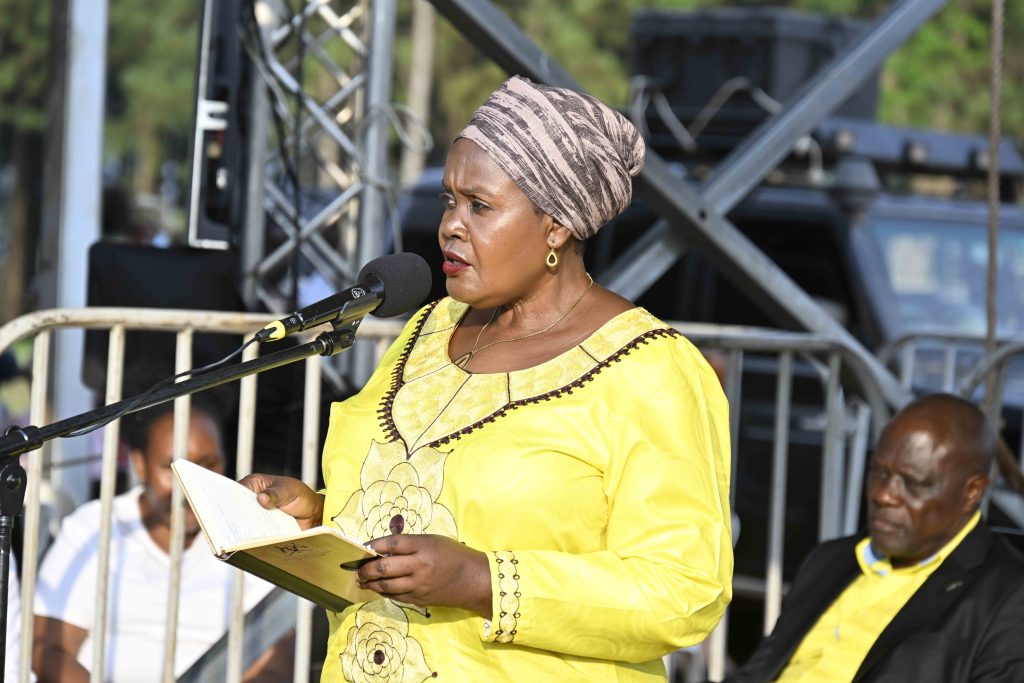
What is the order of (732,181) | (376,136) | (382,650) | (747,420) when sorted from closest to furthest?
1. (382,650)
2. (732,181)
3. (376,136)
4. (747,420)

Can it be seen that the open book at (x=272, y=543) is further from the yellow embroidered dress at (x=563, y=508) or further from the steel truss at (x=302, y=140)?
the steel truss at (x=302, y=140)

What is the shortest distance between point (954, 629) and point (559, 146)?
1.88 metres

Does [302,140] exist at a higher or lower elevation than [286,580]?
higher

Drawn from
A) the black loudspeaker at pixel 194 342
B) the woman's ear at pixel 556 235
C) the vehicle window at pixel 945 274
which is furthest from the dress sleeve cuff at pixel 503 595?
the vehicle window at pixel 945 274

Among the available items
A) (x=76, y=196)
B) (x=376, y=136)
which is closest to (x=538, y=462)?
(x=376, y=136)

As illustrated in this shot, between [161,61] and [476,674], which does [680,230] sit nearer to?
[476,674]

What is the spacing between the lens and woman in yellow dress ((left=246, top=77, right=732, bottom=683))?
2307 millimetres

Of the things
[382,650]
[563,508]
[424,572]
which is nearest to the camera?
[424,572]

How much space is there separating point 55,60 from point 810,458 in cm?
398

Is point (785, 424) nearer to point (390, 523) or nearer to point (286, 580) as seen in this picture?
point (390, 523)

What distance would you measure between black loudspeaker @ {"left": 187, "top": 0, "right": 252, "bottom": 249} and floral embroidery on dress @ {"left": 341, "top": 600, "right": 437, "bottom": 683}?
2689mm

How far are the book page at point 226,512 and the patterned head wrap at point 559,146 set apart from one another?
0.71 m

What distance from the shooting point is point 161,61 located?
22.8 m

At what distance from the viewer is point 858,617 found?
395 cm
